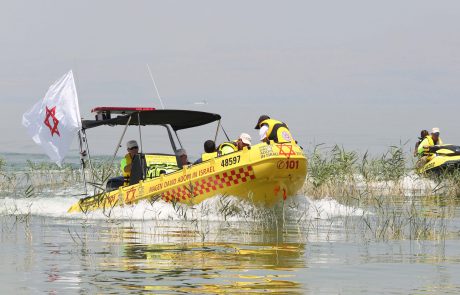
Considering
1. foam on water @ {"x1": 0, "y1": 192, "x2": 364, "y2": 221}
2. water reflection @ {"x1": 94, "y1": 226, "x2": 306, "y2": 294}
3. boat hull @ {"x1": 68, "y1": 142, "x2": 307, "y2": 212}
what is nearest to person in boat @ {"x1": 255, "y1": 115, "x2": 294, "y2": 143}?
boat hull @ {"x1": 68, "y1": 142, "x2": 307, "y2": 212}

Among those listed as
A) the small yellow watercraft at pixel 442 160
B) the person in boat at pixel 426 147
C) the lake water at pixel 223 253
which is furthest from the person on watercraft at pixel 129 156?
the person in boat at pixel 426 147

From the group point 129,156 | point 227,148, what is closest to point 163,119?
point 129,156

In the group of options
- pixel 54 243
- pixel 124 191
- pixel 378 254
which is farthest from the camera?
pixel 124 191

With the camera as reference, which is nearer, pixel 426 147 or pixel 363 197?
pixel 363 197

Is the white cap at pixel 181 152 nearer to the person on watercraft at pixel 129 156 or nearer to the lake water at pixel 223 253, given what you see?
the person on watercraft at pixel 129 156

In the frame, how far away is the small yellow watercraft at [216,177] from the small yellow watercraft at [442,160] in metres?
8.86

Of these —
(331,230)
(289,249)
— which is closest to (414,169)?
(331,230)

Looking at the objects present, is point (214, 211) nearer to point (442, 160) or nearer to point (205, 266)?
point (205, 266)

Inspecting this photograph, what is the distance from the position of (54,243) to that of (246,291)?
4.89m

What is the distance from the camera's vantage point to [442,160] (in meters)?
28.1

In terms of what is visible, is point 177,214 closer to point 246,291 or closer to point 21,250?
point 21,250

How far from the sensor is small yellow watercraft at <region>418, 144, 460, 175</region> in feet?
90.8

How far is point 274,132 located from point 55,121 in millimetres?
4272

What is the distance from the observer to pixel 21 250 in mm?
13727
